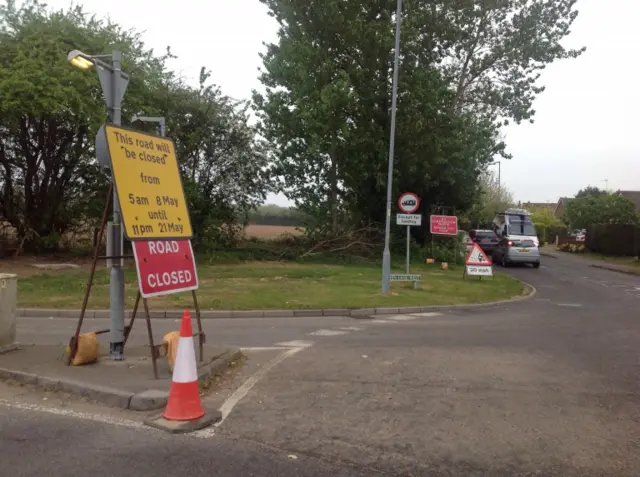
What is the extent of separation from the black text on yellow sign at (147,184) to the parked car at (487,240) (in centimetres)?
2588

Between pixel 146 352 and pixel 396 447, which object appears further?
pixel 146 352

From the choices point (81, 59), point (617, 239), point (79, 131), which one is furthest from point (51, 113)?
point (617, 239)

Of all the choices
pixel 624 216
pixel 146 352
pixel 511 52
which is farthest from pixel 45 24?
pixel 624 216

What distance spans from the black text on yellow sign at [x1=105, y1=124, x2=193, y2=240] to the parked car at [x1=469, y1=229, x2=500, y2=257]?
25.9 meters

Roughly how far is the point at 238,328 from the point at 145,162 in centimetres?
440

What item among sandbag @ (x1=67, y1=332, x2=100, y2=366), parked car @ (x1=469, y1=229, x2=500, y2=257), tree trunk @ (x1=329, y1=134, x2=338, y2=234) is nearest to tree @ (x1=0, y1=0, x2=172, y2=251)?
tree trunk @ (x1=329, y1=134, x2=338, y2=234)

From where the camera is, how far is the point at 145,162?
6375 mm

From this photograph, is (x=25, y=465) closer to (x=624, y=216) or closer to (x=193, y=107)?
(x=193, y=107)

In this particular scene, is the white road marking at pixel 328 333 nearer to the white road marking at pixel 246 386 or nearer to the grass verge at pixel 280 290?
the white road marking at pixel 246 386

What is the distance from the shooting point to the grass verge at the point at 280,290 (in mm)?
12289

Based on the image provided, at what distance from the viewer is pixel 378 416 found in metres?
5.04

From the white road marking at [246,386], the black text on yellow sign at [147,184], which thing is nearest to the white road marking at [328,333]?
the white road marking at [246,386]

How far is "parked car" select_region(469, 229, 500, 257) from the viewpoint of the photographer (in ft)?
101

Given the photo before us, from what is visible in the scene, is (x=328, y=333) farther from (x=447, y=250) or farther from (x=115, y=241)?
(x=447, y=250)
